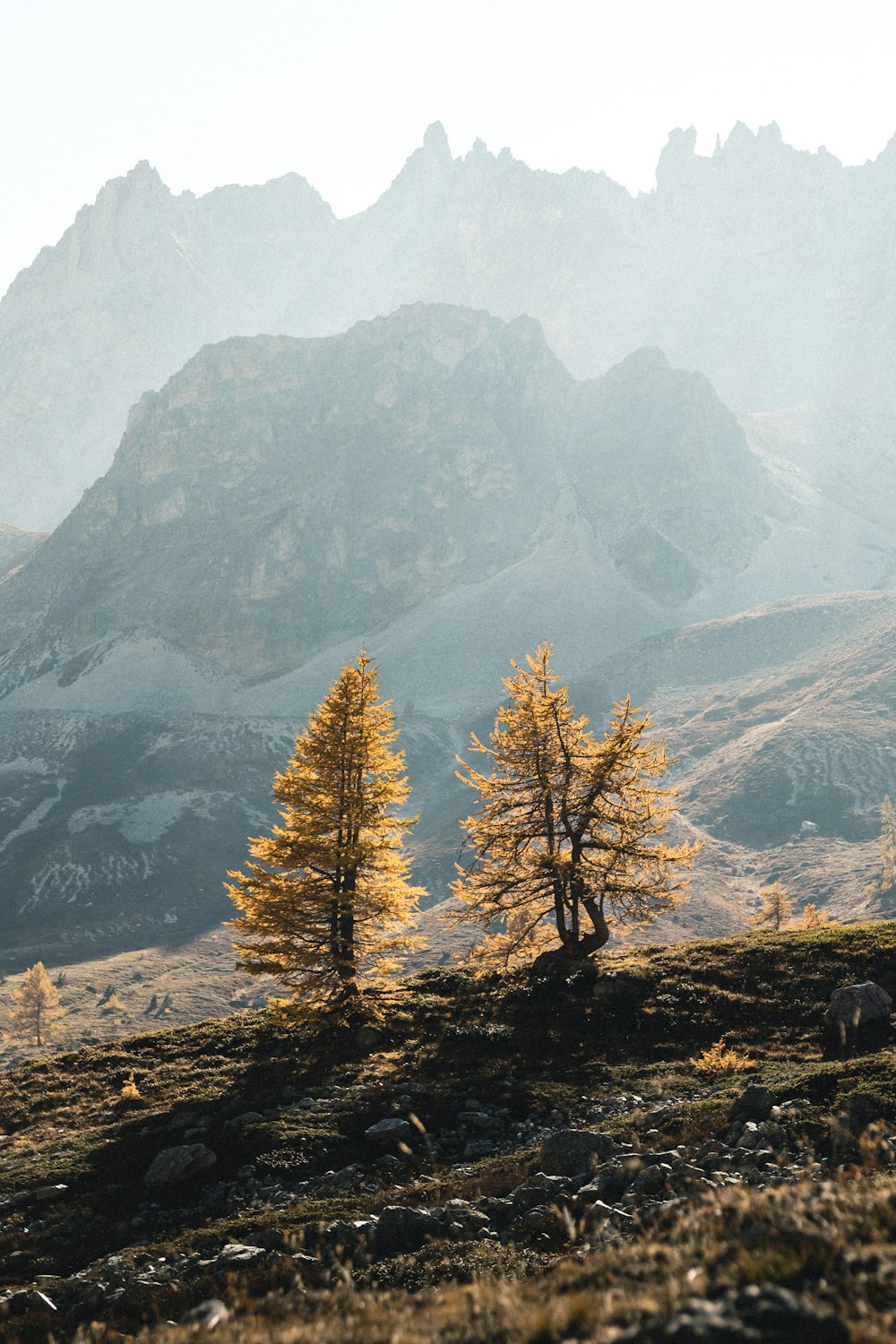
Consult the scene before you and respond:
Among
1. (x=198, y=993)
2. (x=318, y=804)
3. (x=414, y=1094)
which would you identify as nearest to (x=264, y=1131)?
(x=414, y=1094)

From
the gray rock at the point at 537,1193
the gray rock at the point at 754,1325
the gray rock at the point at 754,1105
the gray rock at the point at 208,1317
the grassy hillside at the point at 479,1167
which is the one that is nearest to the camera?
the gray rock at the point at 754,1325

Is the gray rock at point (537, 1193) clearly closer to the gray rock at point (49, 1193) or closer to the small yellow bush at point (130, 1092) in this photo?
the gray rock at point (49, 1193)

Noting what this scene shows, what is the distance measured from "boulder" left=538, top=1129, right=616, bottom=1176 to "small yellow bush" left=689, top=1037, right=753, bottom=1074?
6.40m

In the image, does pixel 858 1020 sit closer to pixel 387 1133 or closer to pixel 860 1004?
pixel 860 1004

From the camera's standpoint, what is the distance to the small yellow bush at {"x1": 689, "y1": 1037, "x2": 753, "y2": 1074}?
18.6 meters

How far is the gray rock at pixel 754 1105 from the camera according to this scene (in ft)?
43.8

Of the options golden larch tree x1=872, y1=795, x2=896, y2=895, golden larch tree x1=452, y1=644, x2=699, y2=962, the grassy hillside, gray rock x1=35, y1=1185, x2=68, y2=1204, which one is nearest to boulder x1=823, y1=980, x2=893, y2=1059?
the grassy hillside

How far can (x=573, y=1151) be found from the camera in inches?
510

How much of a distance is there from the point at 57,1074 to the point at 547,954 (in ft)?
53.3

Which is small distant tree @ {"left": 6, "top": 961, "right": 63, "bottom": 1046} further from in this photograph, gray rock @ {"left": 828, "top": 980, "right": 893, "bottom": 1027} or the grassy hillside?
gray rock @ {"left": 828, "top": 980, "right": 893, "bottom": 1027}

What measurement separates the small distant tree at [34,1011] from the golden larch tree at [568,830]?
7920cm

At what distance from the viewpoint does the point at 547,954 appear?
1185 inches

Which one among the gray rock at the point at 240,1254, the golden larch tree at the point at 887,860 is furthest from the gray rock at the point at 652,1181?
the golden larch tree at the point at 887,860

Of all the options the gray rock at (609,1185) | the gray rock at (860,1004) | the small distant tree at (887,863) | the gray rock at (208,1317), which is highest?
the gray rock at (208,1317)
